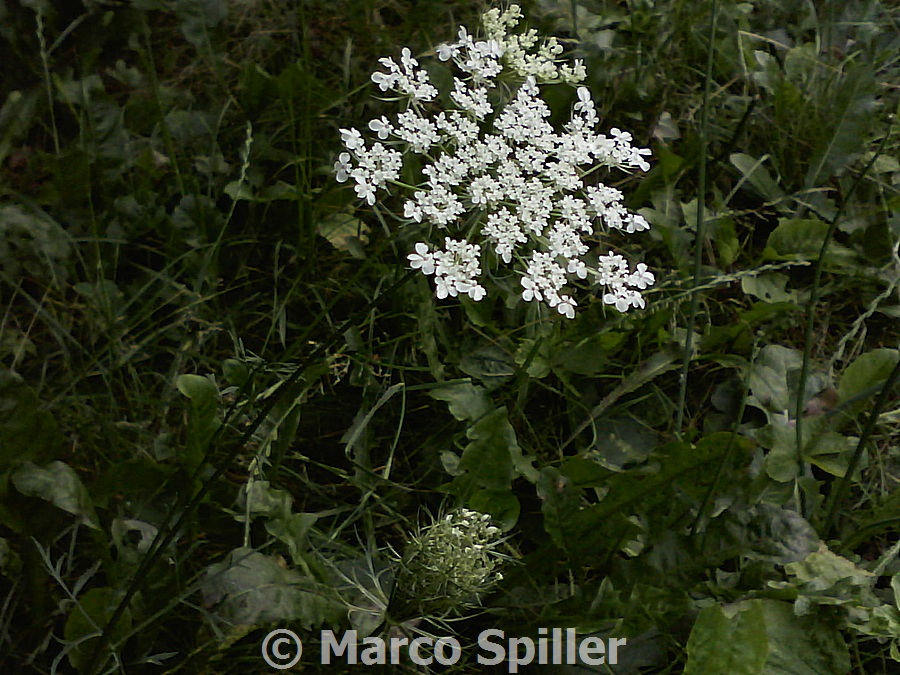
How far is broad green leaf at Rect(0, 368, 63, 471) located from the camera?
4.28 feet

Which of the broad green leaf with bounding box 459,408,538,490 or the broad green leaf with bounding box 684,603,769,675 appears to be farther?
the broad green leaf with bounding box 459,408,538,490

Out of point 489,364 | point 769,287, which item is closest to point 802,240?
point 769,287

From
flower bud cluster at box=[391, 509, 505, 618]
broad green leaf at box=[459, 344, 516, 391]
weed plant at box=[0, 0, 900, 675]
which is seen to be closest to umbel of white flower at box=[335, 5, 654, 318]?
weed plant at box=[0, 0, 900, 675]

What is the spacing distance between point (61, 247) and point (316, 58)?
72 cm

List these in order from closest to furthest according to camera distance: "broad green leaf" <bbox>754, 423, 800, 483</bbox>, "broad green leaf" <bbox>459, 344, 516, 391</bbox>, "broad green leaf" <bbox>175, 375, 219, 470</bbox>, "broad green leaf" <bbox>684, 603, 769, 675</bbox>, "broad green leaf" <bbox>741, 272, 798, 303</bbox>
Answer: "broad green leaf" <bbox>684, 603, 769, 675</bbox>
"broad green leaf" <bbox>175, 375, 219, 470</bbox>
"broad green leaf" <bbox>754, 423, 800, 483</bbox>
"broad green leaf" <bbox>459, 344, 516, 391</bbox>
"broad green leaf" <bbox>741, 272, 798, 303</bbox>

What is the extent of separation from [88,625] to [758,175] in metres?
1.54

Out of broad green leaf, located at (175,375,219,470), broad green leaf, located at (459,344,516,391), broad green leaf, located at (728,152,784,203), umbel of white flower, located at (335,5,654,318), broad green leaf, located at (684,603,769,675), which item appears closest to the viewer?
umbel of white flower, located at (335,5,654,318)

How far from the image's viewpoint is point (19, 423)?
4.29ft

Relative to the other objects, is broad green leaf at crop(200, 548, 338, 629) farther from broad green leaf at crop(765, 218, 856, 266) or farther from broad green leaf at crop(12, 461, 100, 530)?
broad green leaf at crop(765, 218, 856, 266)

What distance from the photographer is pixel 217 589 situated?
126 cm

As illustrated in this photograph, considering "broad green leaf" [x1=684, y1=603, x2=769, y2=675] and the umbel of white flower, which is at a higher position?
the umbel of white flower

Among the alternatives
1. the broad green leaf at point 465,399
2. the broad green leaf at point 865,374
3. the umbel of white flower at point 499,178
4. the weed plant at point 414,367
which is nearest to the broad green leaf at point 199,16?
the weed plant at point 414,367

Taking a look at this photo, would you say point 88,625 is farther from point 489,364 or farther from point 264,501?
point 489,364

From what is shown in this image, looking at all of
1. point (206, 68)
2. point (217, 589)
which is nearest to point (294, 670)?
point (217, 589)
